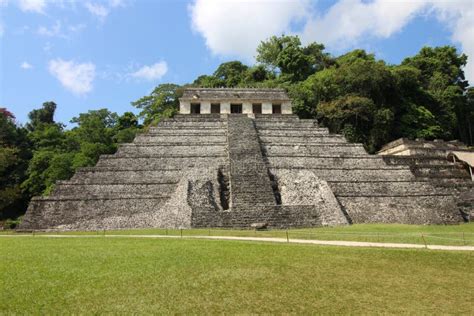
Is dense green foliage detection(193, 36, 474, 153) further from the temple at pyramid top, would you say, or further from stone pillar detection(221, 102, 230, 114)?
stone pillar detection(221, 102, 230, 114)

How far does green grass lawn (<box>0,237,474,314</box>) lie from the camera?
724 centimetres

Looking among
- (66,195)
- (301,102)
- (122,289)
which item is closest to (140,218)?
(66,195)

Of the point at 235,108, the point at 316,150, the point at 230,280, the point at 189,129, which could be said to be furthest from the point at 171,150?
the point at 230,280

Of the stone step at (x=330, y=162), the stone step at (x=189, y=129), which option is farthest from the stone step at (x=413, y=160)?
the stone step at (x=189, y=129)

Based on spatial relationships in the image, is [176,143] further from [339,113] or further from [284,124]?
[339,113]

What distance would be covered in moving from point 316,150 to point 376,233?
13.7 meters

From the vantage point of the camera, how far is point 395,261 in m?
10.9

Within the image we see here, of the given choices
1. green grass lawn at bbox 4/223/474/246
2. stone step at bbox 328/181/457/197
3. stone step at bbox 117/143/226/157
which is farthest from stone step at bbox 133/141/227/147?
green grass lawn at bbox 4/223/474/246

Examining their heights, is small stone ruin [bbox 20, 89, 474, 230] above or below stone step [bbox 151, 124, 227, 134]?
below

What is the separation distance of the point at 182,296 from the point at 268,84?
1785 inches

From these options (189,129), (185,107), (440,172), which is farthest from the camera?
(185,107)

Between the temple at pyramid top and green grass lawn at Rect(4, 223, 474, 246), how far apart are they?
23050 millimetres

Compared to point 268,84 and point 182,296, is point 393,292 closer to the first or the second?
point 182,296

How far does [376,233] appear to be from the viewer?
15.2m
